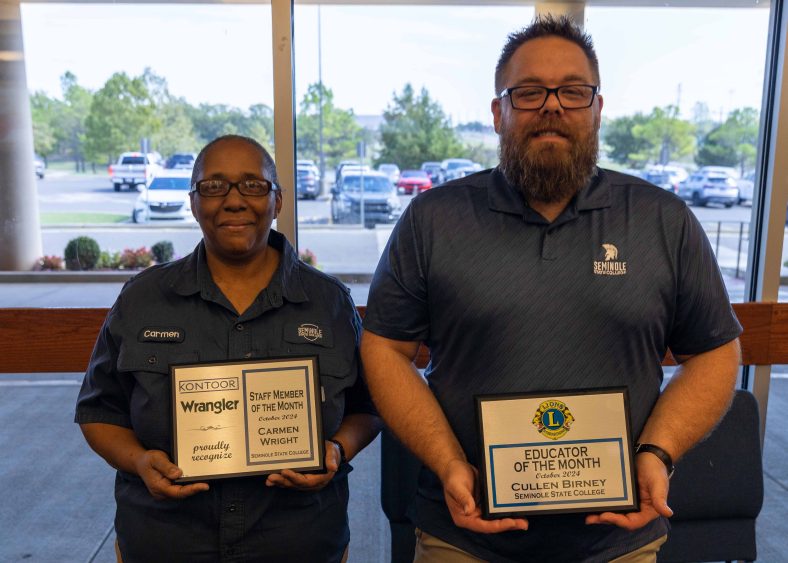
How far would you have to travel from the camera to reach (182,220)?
3.03 meters

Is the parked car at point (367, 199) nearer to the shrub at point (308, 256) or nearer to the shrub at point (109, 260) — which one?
the shrub at point (308, 256)

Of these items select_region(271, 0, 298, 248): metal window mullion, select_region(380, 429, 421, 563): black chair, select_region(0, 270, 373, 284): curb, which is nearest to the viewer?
select_region(380, 429, 421, 563): black chair

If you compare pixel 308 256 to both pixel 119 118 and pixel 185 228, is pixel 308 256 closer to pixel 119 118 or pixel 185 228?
pixel 185 228

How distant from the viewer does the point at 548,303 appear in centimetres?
149

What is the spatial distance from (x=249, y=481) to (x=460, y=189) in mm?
844

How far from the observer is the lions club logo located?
141cm

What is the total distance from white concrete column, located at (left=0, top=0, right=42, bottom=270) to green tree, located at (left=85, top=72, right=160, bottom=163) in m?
0.30

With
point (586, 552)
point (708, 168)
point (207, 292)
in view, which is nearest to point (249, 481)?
point (207, 292)

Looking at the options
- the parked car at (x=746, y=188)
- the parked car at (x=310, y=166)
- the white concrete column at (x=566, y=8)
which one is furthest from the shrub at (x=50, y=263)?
the parked car at (x=746, y=188)

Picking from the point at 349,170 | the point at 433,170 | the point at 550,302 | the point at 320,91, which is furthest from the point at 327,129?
the point at 550,302

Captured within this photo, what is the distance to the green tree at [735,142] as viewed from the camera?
2.87m

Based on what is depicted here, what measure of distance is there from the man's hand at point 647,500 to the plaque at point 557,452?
20mm

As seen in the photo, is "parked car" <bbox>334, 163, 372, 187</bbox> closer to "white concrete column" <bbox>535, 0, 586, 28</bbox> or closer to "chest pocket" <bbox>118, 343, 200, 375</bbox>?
"white concrete column" <bbox>535, 0, 586, 28</bbox>

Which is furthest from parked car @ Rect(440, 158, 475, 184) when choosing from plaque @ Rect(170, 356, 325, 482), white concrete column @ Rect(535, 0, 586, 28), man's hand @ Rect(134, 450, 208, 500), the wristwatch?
man's hand @ Rect(134, 450, 208, 500)
